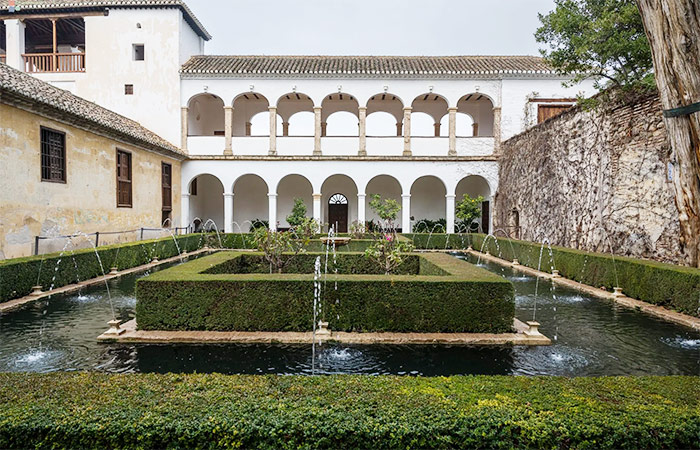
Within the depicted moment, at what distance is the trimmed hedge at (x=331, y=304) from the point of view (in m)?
5.32

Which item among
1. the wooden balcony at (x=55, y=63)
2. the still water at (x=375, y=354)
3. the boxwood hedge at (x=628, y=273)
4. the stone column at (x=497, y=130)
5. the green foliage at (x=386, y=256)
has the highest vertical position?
the wooden balcony at (x=55, y=63)

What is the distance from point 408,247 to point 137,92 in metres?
17.1

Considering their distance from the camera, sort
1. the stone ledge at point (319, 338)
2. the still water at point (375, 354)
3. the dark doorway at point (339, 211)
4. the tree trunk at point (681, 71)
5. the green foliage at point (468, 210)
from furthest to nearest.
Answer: the dark doorway at point (339, 211), the green foliage at point (468, 210), the stone ledge at point (319, 338), the still water at point (375, 354), the tree trunk at point (681, 71)

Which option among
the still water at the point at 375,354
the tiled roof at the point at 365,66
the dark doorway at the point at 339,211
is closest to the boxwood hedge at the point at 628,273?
the still water at the point at 375,354

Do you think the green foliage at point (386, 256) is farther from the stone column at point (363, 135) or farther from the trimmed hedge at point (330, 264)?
the stone column at point (363, 135)

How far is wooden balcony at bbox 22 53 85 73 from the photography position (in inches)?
754

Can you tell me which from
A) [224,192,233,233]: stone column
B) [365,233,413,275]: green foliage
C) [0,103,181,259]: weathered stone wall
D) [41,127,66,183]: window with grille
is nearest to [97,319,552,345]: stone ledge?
[365,233,413,275]: green foliage

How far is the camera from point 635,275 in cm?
759

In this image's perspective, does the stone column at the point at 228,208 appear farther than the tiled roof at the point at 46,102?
Yes

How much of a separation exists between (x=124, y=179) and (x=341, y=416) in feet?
47.8

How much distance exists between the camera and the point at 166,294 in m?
5.32

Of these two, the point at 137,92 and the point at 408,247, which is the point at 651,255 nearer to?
the point at 408,247

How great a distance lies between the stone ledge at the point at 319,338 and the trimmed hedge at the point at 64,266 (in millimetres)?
3599

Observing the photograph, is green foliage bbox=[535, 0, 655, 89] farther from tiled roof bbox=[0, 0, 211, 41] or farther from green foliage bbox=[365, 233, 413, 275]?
tiled roof bbox=[0, 0, 211, 41]
